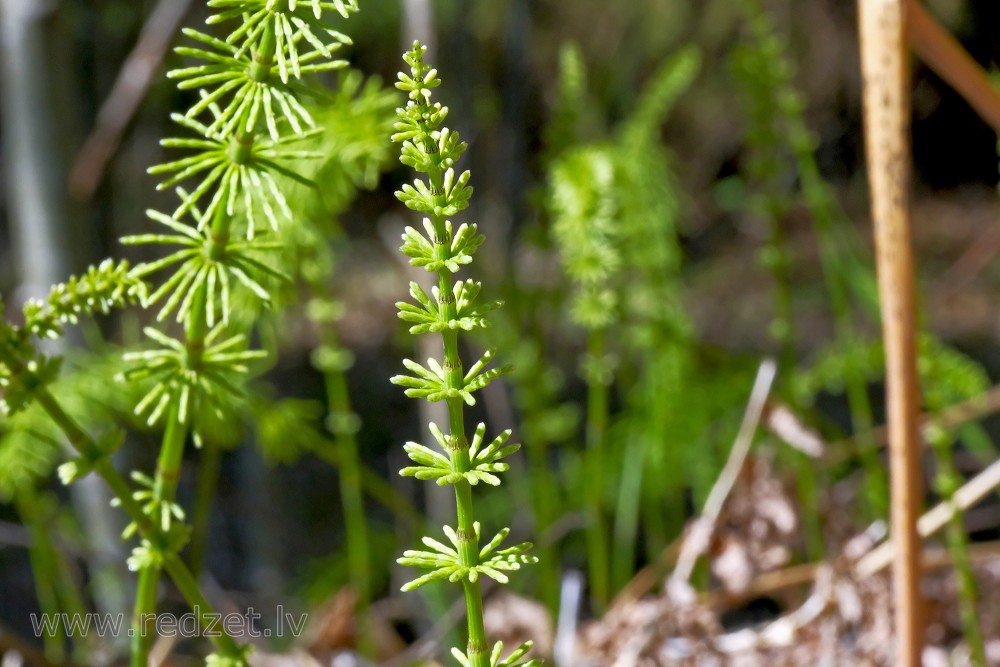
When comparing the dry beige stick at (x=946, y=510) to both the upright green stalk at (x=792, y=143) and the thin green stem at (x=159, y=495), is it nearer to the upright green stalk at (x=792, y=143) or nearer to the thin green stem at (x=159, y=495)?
the upright green stalk at (x=792, y=143)

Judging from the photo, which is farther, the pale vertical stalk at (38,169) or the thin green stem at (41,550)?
the pale vertical stalk at (38,169)

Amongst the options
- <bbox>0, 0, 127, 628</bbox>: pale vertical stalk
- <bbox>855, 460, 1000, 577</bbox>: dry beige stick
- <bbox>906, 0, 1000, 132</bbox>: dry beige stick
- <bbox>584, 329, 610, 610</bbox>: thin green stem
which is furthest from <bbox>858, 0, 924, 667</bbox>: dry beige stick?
<bbox>0, 0, 127, 628</bbox>: pale vertical stalk

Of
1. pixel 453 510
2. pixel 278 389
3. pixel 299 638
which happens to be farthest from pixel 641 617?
pixel 278 389

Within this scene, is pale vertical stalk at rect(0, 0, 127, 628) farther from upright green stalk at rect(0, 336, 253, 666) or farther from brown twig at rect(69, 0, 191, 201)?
upright green stalk at rect(0, 336, 253, 666)

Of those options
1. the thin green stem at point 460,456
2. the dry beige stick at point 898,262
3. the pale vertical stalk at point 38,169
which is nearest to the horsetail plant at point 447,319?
the thin green stem at point 460,456

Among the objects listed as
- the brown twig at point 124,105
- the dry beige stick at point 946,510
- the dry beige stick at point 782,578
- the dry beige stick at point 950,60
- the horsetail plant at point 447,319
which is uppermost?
the brown twig at point 124,105

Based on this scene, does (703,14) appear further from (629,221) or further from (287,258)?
(287,258)

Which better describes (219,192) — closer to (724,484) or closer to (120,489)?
(120,489)
